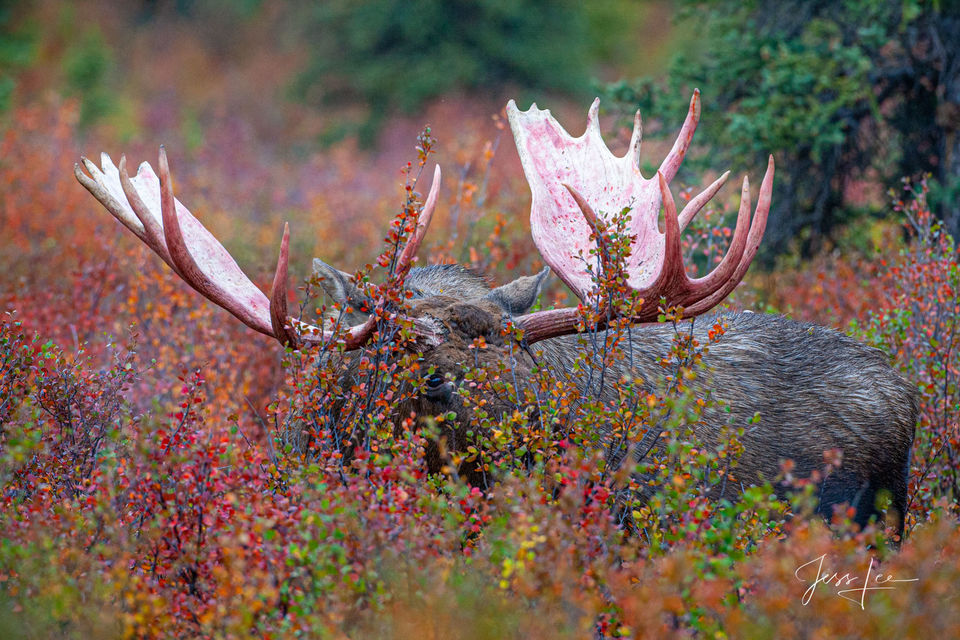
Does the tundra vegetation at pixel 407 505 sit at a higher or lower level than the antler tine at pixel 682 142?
lower

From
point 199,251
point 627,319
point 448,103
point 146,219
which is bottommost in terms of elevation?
point 627,319

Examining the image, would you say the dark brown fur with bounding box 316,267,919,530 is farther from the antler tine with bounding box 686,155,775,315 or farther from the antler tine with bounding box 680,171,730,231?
the antler tine with bounding box 680,171,730,231

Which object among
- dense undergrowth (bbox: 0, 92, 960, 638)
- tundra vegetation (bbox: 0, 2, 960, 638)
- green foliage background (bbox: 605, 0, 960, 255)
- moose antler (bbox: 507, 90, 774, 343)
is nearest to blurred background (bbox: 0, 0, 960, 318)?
green foliage background (bbox: 605, 0, 960, 255)

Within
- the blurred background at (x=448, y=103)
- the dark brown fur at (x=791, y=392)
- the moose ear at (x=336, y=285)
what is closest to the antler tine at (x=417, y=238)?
the dark brown fur at (x=791, y=392)

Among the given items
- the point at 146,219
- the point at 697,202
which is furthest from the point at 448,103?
the point at 146,219

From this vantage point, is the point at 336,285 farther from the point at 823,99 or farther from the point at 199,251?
the point at 823,99

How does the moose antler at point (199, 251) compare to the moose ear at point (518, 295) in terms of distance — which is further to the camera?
the moose ear at point (518, 295)

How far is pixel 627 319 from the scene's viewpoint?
3.77 meters

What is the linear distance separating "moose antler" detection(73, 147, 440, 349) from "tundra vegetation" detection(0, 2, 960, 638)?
120mm

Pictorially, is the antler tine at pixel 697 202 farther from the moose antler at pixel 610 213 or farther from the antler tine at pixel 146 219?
the antler tine at pixel 146 219

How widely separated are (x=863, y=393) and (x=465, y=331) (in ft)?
6.12

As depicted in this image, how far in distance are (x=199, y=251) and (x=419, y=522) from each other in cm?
184

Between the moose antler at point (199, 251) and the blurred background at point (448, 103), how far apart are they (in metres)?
2.02

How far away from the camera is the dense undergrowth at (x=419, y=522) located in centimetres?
259
